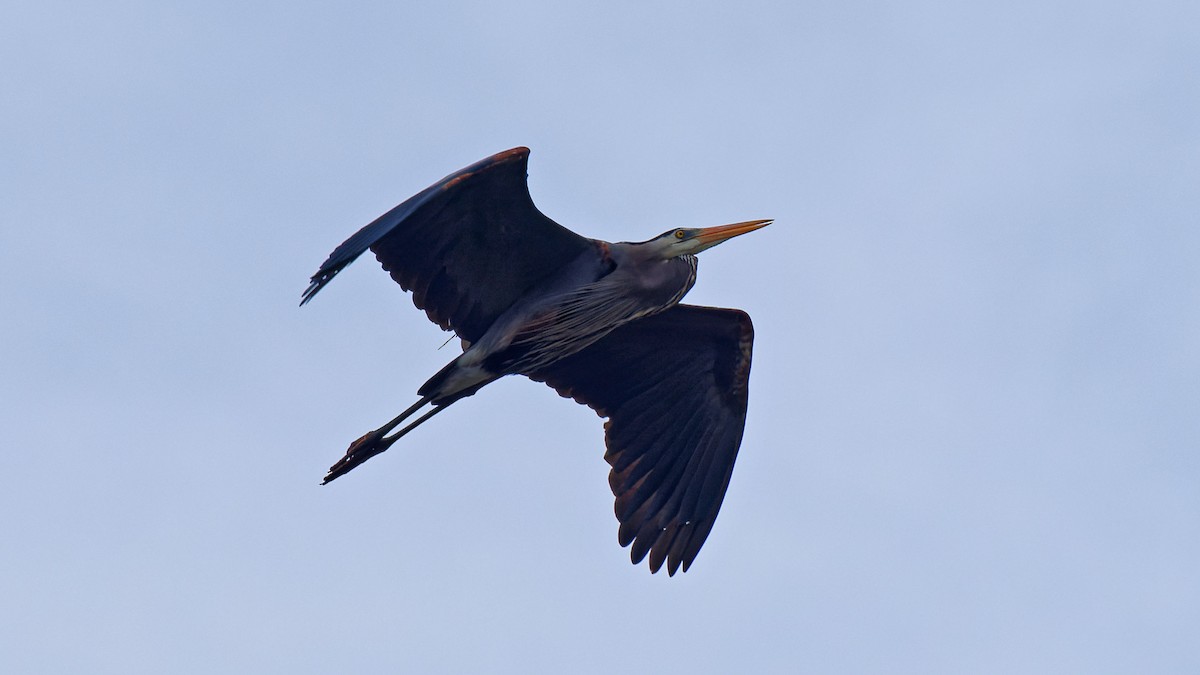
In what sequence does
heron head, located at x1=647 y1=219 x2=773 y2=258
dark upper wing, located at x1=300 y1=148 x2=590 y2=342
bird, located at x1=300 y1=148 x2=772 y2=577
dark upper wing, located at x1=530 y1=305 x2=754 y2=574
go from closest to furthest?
dark upper wing, located at x1=300 y1=148 x2=590 y2=342 → bird, located at x1=300 y1=148 x2=772 y2=577 → heron head, located at x1=647 y1=219 x2=773 y2=258 → dark upper wing, located at x1=530 y1=305 x2=754 y2=574

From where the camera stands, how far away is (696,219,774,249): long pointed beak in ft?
38.9

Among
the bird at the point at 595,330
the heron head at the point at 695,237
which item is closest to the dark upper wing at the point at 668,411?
the bird at the point at 595,330

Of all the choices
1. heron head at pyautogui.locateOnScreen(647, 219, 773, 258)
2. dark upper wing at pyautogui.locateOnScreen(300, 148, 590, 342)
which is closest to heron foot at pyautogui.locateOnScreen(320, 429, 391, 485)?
dark upper wing at pyautogui.locateOnScreen(300, 148, 590, 342)

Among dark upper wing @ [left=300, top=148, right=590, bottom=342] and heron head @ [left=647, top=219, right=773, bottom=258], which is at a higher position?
heron head @ [left=647, top=219, right=773, bottom=258]

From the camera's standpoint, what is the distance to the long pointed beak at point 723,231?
11.9 m

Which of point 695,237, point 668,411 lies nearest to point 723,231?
point 695,237

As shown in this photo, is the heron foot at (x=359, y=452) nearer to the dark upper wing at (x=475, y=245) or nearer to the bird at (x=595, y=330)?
the bird at (x=595, y=330)

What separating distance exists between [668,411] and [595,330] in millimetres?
1438

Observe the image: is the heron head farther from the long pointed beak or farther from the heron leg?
the heron leg

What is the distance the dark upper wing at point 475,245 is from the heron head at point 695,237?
0.57 metres

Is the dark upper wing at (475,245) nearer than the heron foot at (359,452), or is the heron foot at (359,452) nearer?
the dark upper wing at (475,245)

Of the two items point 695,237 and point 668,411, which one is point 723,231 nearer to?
point 695,237

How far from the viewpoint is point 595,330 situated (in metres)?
11.7

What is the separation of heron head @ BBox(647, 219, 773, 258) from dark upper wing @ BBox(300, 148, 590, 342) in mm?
568
